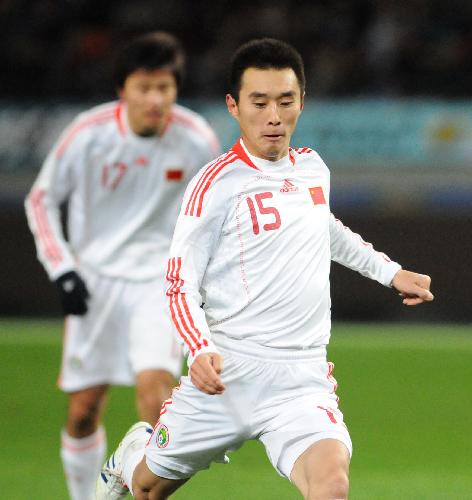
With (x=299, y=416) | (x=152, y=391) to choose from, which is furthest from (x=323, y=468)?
(x=152, y=391)

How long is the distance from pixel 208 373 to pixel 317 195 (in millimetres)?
884

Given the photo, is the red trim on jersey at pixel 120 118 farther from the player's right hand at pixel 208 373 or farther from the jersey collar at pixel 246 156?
the player's right hand at pixel 208 373

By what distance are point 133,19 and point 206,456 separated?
11.3 m

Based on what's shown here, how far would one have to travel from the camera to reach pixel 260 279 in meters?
4.32

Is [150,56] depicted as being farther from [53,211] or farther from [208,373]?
[208,373]

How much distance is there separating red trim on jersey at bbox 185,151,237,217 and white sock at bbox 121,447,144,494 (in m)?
1.09

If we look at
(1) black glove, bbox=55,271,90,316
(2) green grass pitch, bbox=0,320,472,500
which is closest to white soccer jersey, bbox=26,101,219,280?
(1) black glove, bbox=55,271,90,316

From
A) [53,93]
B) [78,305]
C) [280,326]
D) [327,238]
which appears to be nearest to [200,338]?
[280,326]

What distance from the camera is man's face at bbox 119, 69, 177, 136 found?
231 inches

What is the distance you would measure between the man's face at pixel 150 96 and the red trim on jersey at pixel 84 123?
179 millimetres

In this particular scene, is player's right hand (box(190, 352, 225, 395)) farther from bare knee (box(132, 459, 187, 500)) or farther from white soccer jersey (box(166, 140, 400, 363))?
bare knee (box(132, 459, 187, 500))

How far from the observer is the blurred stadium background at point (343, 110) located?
1310cm

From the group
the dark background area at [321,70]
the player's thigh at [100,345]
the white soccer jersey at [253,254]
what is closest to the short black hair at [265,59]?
the white soccer jersey at [253,254]

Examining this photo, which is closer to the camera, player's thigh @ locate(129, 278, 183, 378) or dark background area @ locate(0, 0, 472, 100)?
player's thigh @ locate(129, 278, 183, 378)
